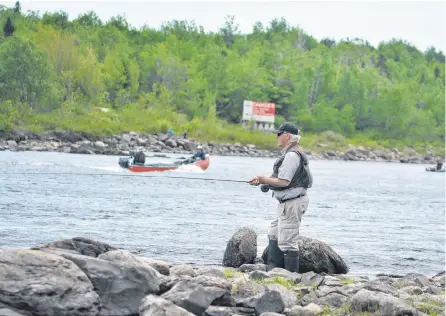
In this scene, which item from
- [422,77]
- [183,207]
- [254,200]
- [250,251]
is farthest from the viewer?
[422,77]

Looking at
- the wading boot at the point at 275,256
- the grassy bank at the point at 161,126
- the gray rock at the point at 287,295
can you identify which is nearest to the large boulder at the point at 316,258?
the wading boot at the point at 275,256

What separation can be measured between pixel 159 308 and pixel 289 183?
412cm

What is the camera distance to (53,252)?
9.08 meters

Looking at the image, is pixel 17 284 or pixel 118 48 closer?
pixel 17 284

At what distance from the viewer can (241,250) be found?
1488 centimetres

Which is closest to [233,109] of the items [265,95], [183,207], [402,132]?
[265,95]

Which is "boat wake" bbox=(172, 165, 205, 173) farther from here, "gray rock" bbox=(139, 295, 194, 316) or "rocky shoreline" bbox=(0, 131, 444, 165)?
"gray rock" bbox=(139, 295, 194, 316)

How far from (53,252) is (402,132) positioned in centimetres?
12956

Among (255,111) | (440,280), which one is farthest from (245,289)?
(255,111)

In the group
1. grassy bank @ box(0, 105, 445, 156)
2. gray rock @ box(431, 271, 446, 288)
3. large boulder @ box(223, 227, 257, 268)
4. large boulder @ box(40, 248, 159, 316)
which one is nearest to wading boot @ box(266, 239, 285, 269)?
large boulder @ box(223, 227, 257, 268)

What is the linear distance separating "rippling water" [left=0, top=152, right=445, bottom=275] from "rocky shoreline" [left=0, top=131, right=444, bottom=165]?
2578cm

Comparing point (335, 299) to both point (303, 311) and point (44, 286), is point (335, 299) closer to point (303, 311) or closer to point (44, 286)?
point (303, 311)

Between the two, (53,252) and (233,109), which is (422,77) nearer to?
(233,109)

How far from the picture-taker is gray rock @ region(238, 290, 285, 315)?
9258 millimetres
